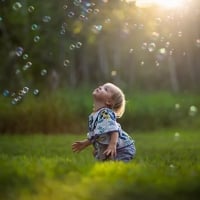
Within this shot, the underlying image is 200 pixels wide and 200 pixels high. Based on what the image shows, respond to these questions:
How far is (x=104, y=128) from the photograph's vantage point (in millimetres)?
7141

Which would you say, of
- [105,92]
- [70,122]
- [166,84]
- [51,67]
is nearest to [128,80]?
[166,84]

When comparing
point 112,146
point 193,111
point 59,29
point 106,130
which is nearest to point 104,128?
point 106,130

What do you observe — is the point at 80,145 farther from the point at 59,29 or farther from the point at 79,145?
the point at 59,29

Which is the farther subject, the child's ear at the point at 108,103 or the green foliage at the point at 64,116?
the green foliage at the point at 64,116

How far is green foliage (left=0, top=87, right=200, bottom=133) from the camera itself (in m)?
14.1

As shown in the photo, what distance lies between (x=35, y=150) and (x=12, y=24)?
7478mm

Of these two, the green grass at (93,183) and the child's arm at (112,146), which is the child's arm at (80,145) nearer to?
the child's arm at (112,146)

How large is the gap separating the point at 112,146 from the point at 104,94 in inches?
26.3

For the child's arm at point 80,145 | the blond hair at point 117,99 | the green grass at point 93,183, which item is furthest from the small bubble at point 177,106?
the green grass at point 93,183

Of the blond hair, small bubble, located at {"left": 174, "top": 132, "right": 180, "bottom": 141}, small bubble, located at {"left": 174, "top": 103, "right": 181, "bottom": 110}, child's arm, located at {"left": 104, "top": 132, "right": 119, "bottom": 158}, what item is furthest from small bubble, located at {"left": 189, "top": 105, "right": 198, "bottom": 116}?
child's arm, located at {"left": 104, "top": 132, "right": 119, "bottom": 158}

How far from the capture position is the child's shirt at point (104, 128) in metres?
7.14

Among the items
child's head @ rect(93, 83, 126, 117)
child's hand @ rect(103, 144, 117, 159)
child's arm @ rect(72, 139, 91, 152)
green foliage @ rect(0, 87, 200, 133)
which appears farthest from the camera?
green foliage @ rect(0, 87, 200, 133)

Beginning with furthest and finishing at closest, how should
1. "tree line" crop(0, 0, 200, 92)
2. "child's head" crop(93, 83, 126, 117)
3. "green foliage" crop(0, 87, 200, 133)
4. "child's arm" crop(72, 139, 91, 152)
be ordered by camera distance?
"green foliage" crop(0, 87, 200, 133) → "tree line" crop(0, 0, 200, 92) → "child's head" crop(93, 83, 126, 117) → "child's arm" crop(72, 139, 91, 152)

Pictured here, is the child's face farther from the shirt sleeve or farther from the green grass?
the green grass
